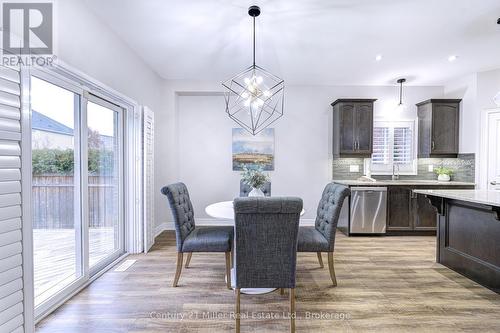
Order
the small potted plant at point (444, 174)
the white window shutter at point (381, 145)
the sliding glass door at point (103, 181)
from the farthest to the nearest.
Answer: the white window shutter at point (381, 145) < the small potted plant at point (444, 174) < the sliding glass door at point (103, 181)

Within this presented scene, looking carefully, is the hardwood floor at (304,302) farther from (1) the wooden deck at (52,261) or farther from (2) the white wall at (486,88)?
(2) the white wall at (486,88)

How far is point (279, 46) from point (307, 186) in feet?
8.38

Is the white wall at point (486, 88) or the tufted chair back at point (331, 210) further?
the white wall at point (486, 88)

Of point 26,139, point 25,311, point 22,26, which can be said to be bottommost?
point 25,311

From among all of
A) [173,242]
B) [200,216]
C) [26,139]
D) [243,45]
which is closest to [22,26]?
[26,139]

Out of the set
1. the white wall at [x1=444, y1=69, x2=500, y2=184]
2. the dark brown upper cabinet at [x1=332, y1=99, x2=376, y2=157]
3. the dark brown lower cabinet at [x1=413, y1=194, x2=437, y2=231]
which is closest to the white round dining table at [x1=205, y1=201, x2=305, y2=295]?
the dark brown upper cabinet at [x1=332, y1=99, x2=376, y2=157]

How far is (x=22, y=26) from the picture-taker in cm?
172

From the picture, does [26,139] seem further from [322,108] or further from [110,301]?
[322,108]

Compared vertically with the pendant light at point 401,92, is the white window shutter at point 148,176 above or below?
below

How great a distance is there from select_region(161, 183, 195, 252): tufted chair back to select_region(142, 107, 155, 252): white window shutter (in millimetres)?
985

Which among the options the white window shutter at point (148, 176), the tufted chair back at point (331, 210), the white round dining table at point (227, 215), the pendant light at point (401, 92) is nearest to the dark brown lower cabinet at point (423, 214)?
the pendant light at point (401, 92)

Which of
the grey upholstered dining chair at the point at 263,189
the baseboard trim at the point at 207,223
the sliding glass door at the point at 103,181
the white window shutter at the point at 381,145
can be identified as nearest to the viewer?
the sliding glass door at the point at 103,181

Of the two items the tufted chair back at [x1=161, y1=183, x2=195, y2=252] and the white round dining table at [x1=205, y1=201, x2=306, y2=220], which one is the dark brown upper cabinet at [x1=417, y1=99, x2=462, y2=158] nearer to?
the white round dining table at [x1=205, y1=201, x2=306, y2=220]

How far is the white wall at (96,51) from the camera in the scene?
210 cm
